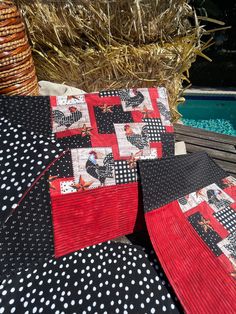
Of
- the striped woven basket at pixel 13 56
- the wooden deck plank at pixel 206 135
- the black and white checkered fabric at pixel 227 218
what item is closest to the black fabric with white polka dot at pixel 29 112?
the striped woven basket at pixel 13 56

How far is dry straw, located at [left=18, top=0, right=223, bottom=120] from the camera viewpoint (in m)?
1.10

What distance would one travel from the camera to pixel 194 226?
0.80 meters

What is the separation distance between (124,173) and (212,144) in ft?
2.38

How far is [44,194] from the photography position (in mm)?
693

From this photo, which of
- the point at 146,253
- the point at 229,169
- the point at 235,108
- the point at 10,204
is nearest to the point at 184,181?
the point at 146,253

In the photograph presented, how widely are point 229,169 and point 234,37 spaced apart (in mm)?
5072

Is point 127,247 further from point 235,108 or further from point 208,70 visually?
point 208,70

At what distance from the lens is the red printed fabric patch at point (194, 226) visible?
657 mm

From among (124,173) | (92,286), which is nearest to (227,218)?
(124,173)

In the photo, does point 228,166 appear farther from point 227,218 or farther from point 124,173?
point 124,173

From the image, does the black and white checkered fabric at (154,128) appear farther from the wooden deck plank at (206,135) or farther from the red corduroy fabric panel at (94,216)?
the wooden deck plank at (206,135)

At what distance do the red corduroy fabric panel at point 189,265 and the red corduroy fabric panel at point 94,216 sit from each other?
0.06 meters

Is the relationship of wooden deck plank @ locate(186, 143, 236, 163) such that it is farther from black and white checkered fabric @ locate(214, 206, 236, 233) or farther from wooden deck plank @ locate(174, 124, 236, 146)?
black and white checkered fabric @ locate(214, 206, 236, 233)

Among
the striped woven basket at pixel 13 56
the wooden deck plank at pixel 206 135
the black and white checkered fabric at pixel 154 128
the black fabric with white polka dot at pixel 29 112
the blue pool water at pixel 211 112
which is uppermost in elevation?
the striped woven basket at pixel 13 56
